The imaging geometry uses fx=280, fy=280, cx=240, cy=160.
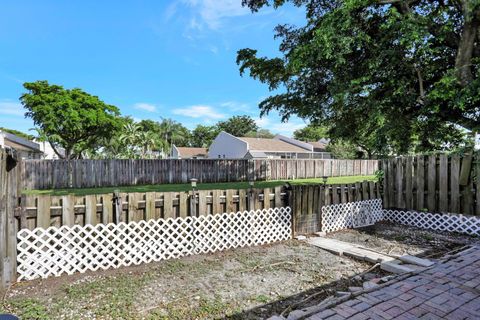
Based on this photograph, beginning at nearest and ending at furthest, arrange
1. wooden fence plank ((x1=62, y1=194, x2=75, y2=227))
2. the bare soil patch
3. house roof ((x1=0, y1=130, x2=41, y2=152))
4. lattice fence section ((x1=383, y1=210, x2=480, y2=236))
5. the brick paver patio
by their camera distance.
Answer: the brick paver patio → the bare soil patch → wooden fence plank ((x1=62, y1=194, x2=75, y2=227)) → lattice fence section ((x1=383, y1=210, x2=480, y2=236)) → house roof ((x1=0, y1=130, x2=41, y2=152))

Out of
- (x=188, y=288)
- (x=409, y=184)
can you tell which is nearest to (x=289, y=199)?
(x=188, y=288)

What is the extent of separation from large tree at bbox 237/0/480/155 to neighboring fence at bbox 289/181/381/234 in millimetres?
2826

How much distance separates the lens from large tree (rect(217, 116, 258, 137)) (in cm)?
5897

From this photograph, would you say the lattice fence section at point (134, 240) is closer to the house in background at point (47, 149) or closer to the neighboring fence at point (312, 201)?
the neighboring fence at point (312, 201)

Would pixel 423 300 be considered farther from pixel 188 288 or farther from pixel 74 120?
pixel 74 120

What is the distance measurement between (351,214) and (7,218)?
6389 millimetres

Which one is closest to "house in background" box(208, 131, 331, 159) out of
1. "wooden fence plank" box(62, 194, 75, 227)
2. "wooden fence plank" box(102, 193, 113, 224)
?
"wooden fence plank" box(102, 193, 113, 224)

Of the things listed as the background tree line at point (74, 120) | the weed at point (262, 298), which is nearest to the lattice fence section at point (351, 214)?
the weed at point (262, 298)

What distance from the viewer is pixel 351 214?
6652 mm

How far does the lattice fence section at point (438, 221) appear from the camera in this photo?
5957mm

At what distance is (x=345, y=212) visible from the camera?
21.4 feet

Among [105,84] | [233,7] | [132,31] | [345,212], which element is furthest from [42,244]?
[105,84]

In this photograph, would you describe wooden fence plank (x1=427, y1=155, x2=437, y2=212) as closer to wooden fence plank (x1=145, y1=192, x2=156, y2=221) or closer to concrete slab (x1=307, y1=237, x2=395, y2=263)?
concrete slab (x1=307, y1=237, x2=395, y2=263)

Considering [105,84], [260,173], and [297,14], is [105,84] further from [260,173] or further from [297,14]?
[297,14]
